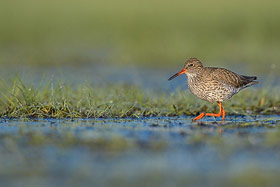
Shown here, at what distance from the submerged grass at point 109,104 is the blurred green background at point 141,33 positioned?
3.75 metres

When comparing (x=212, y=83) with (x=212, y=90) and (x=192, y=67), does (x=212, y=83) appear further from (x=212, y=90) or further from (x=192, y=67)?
(x=192, y=67)

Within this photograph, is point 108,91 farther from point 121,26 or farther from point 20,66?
point 121,26

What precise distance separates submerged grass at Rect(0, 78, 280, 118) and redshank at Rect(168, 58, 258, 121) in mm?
397

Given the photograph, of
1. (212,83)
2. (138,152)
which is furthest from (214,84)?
(138,152)

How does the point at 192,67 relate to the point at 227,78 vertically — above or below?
above

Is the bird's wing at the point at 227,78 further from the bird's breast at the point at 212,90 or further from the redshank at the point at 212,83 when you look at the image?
the bird's breast at the point at 212,90

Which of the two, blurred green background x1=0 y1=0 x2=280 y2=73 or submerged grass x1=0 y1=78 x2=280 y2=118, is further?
blurred green background x1=0 y1=0 x2=280 y2=73

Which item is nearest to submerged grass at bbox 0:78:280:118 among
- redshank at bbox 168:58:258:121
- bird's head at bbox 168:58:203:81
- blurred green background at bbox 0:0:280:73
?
redshank at bbox 168:58:258:121

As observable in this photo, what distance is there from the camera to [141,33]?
70.8 feet

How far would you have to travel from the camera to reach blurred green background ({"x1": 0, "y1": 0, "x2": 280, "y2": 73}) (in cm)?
1728

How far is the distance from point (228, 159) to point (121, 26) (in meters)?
17.2

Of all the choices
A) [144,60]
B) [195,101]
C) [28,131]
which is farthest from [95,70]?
[28,131]

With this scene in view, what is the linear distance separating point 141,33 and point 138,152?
15.3 m

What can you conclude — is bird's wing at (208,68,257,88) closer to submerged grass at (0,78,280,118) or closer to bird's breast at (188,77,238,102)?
bird's breast at (188,77,238,102)
